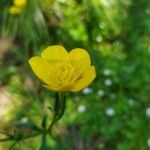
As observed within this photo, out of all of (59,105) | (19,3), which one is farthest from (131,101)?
(59,105)

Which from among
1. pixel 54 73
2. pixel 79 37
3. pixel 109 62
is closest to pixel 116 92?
pixel 109 62

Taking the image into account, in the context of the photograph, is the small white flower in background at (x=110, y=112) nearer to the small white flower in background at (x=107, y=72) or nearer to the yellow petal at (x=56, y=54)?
the small white flower in background at (x=107, y=72)

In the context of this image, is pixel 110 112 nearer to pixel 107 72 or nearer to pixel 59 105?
pixel 107 72

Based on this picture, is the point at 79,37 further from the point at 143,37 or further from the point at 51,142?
the point at 51,142

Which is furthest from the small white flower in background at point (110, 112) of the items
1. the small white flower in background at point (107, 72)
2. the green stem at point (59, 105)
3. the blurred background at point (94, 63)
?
the green stem at point (59, 105)

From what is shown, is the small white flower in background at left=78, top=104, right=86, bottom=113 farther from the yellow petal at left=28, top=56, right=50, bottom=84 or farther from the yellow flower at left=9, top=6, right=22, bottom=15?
the yellow petal at left=28, top=56, right=50, bottom=84

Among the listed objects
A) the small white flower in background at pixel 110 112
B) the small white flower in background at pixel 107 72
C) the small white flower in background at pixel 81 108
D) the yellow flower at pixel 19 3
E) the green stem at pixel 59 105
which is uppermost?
the green stem at pixel 59 105

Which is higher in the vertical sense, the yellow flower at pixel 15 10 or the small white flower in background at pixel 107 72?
the yellow flower at pixel 15 10
